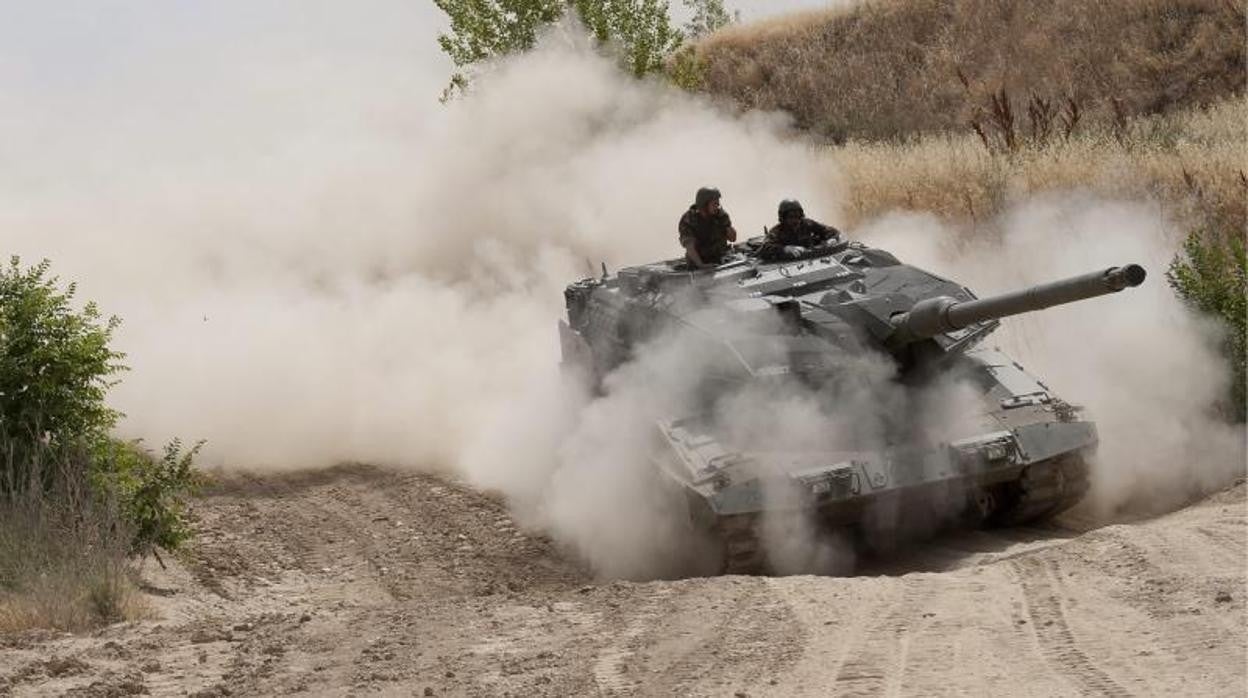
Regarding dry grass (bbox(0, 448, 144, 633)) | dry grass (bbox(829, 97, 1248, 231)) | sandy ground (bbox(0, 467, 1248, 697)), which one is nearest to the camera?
sandy ground (bbox(0, 467, 1248, 697))

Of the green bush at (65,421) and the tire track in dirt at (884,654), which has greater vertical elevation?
the green bush at (65,421)

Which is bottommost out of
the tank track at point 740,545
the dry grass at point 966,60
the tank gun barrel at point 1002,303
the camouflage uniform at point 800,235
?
the tank track at point 740,545

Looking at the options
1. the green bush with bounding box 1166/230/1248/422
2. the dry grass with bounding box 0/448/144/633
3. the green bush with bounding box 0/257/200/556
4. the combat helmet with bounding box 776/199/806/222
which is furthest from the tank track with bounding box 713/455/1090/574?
the green bush with bounding box 0/257/200/556

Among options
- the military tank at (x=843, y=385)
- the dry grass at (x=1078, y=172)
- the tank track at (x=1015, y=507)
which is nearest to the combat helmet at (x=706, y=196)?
the military tank at (x=843, y=385)

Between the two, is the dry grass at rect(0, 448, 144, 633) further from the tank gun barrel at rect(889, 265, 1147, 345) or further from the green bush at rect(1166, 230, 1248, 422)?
the green bush at rect(1166, 230, 1248, 422)

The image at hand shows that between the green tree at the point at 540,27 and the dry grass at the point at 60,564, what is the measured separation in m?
17.7

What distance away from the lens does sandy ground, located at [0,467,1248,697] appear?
772 centimetres

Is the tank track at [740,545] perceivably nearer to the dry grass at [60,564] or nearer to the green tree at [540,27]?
the dry grass at [60,564]

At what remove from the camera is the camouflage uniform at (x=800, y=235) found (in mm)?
14023

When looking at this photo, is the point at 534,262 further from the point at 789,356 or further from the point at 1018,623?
the point at 1018,623

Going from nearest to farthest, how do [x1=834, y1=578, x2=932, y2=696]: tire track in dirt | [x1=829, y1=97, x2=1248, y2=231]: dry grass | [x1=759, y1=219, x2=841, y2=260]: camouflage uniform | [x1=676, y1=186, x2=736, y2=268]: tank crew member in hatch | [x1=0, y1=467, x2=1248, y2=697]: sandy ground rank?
[x1=834, y1=578, x2=932, y2=696]: tire track in dirt
[x1=0, y1=467, x2=1248, y2=697]: sandy ground
[x1=759, y1=219, x2=841, y2=260]: camouflage uniform
[x1=676, y1=186, x2=736, y2=268]: tank crew member in hatch
[x1=829, y1=97, x2=1248, y2=231]: dry grass

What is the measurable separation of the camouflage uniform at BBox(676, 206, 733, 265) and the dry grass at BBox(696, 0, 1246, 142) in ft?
53.2

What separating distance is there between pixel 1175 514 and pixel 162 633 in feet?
20.6

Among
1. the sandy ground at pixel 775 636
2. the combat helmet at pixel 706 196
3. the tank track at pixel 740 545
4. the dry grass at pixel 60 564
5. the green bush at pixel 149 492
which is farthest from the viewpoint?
the combat helmet at pixel 706 196
